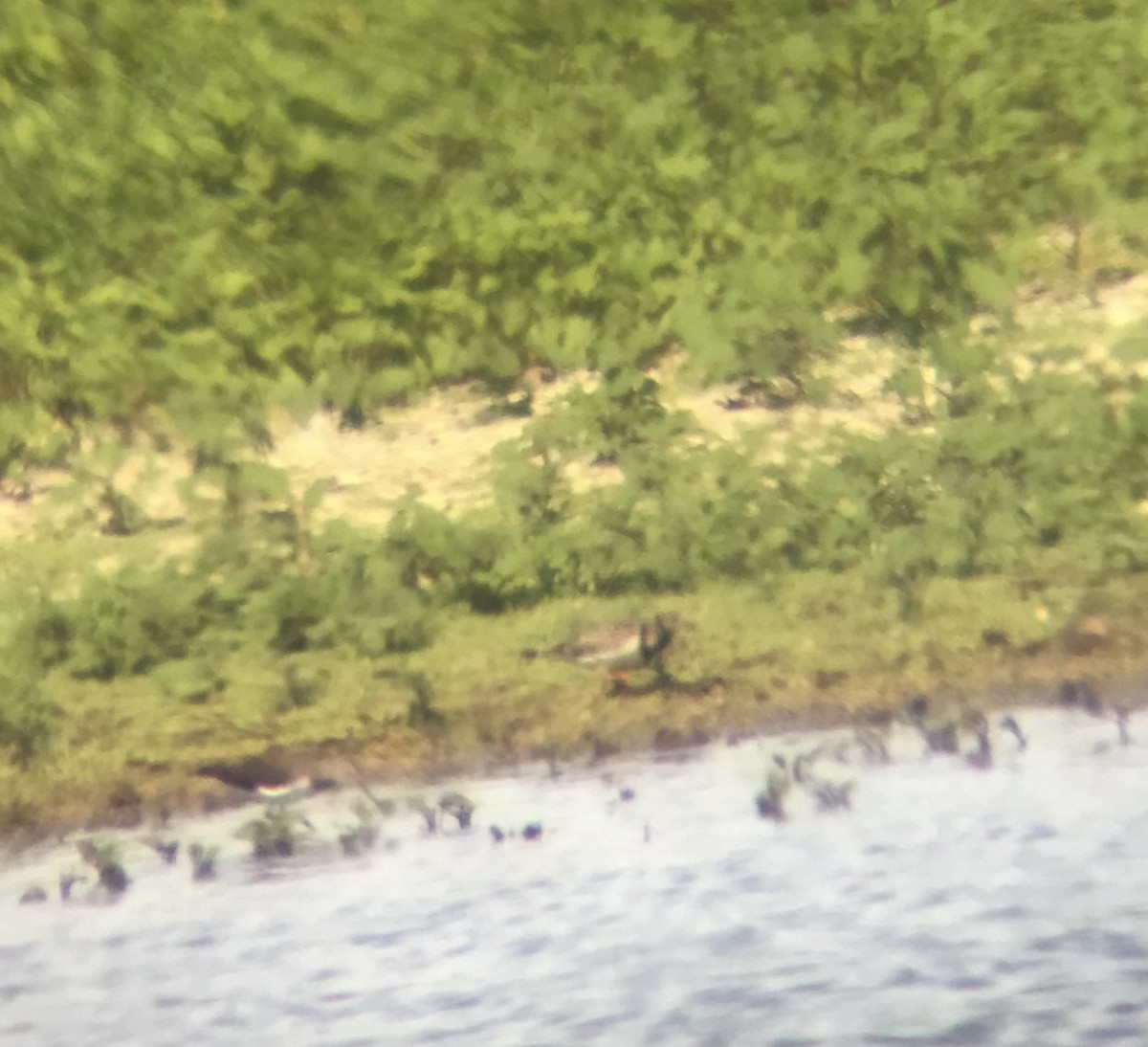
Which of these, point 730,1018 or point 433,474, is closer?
point 730,1018

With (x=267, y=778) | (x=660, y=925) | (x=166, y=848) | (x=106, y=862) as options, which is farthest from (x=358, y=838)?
(x=660, y=925)

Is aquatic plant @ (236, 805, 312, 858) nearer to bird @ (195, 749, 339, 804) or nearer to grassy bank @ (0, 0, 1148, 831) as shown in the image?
bird @ (195, 749, 339, 804)

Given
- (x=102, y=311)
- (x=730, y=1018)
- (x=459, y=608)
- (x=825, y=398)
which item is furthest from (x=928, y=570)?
(x=102, y=311)

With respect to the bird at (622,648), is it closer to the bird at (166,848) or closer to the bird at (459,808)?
the bird at (459,808)

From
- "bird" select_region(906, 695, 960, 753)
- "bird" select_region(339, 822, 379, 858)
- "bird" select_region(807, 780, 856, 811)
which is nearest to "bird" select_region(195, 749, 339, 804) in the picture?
"bird" select_region(339, 822, 379, 858)

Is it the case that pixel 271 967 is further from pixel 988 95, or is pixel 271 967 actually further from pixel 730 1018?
pixel 988 95

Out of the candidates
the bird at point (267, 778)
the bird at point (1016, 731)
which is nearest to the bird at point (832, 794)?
the bird at point (1016, 731)

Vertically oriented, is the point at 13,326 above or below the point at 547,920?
above
